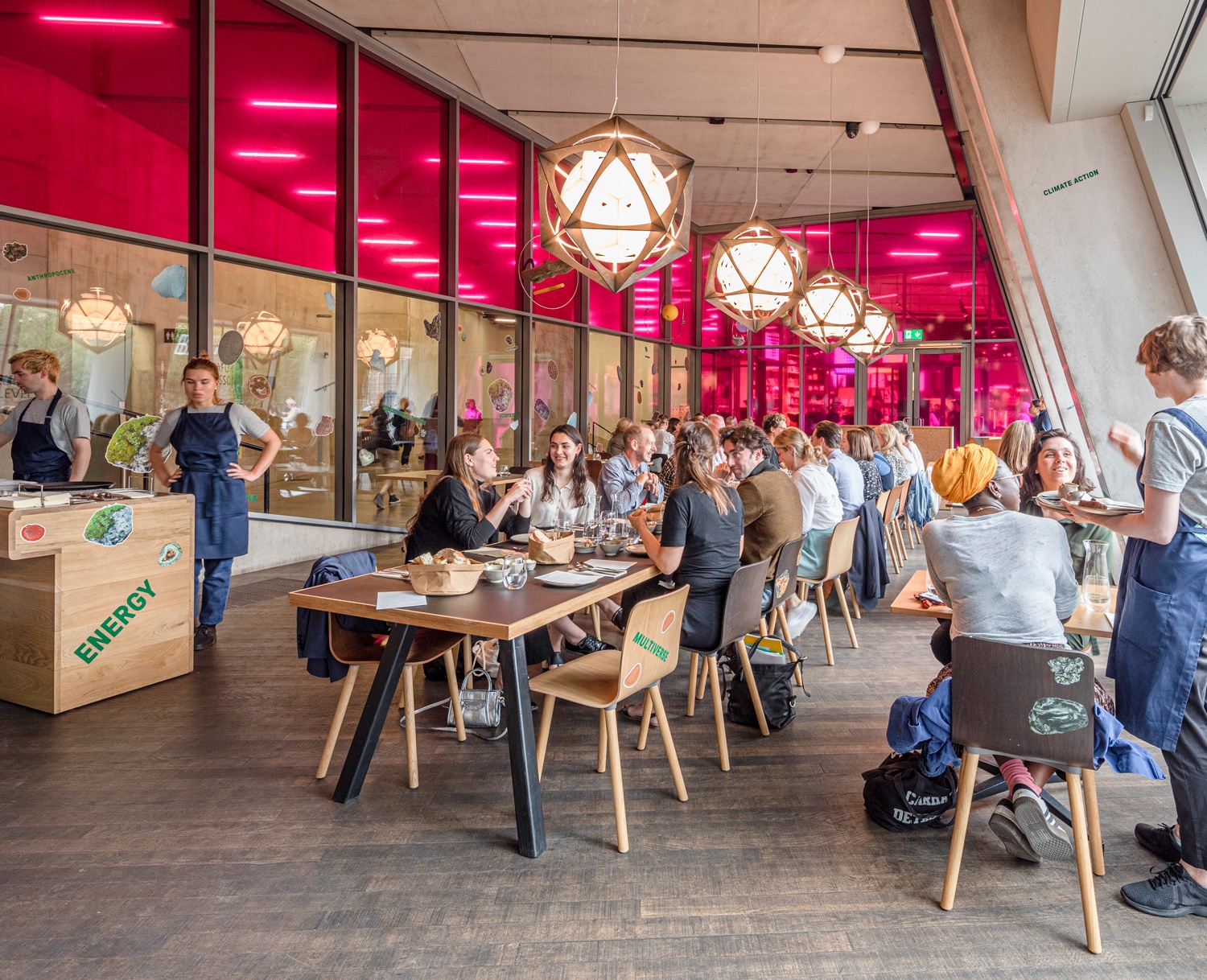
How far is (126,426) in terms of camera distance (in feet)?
18.7

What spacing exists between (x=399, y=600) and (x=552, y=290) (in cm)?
868

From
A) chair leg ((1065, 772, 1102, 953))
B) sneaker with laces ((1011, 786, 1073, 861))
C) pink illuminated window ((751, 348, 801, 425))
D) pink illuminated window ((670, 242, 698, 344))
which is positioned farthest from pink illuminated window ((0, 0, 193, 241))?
pink illuminated window ((751, 348, 801, 425))

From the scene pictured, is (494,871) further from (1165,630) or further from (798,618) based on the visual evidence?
(798,618)

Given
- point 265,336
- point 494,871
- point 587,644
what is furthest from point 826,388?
point 494,871

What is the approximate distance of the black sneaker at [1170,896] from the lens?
2.45 meters

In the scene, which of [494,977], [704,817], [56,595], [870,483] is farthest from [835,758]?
[870,483]

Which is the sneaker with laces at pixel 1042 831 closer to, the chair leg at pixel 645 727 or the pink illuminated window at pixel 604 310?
the chair leg at pixel 645 727

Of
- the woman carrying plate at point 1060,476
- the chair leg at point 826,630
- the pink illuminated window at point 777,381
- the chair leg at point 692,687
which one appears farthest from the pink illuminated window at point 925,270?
the chair leg at point 692,687

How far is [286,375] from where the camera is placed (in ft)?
24.8

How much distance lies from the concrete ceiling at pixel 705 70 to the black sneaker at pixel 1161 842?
6.63 metres

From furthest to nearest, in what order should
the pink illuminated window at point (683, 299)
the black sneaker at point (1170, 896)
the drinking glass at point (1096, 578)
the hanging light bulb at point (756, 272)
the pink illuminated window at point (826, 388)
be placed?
the pink illuminated window at point (826, 388) → the pink illuminated window at point (683, 299) → the hanging light bulb at point (756, 272) → the drinking glass at point (1096, 578) → the black sneaker at point (1170, 896)

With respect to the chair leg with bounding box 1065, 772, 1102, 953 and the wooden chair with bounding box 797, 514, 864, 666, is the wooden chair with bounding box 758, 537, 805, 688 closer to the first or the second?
the wooden chair with bounding box 797, 514, 864, 666

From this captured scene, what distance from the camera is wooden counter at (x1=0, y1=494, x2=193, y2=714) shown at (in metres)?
3.83

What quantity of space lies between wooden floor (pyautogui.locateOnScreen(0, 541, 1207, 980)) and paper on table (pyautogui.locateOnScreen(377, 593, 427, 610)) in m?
0.78
